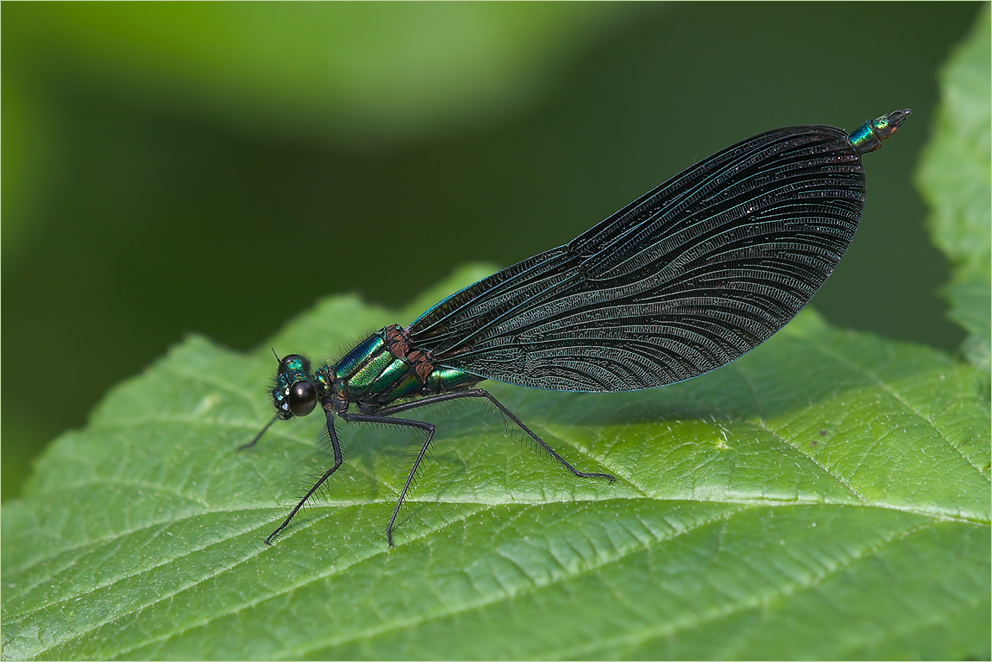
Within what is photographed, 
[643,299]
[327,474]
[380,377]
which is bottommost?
[327,474]

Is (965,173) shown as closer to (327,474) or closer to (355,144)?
(327,474)

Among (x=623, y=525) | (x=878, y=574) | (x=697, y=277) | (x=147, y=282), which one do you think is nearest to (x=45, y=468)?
(x=147, y=282)

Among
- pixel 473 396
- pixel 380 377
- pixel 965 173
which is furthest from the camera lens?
pixel 965 173

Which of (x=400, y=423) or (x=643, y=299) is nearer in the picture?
(x=643, y=299)

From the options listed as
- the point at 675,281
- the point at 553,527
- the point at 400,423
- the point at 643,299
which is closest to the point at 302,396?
the point at 400,423

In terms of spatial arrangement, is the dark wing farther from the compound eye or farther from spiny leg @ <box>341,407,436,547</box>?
the compound eye

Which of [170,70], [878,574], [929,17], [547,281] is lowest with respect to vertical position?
[878,574]

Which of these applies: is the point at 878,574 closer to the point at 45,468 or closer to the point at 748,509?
the point at 748,509

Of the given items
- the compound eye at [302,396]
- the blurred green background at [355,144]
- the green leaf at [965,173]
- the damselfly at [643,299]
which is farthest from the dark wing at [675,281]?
the blurred green background at [355,144]
